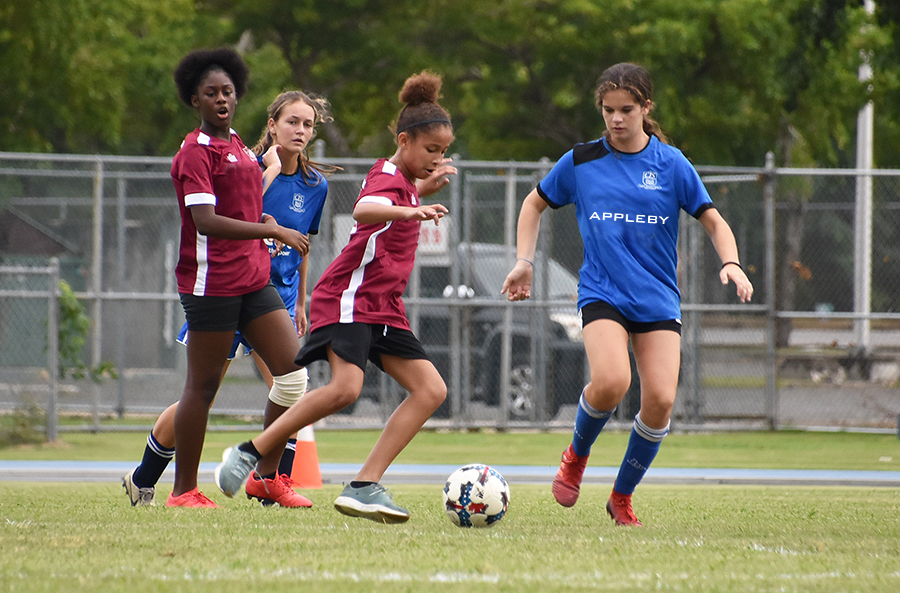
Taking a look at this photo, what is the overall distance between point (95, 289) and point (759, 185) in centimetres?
718

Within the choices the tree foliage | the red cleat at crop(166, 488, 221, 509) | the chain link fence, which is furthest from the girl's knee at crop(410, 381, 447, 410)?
the tree foliage

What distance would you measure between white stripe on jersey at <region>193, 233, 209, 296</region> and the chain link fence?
6481 mm

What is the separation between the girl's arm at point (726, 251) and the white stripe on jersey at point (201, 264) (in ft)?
7.47

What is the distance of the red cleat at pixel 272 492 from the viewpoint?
6039 mm

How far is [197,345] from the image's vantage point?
557cm

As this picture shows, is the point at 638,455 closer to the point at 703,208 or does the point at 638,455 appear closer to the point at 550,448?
the point at 703,208

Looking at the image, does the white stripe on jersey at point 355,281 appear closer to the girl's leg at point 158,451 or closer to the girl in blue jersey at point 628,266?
Result: the girl in blue jersey at point 628,266

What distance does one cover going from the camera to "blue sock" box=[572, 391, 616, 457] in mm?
5512

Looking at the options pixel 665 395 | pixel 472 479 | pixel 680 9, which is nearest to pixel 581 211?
pixel 665 395

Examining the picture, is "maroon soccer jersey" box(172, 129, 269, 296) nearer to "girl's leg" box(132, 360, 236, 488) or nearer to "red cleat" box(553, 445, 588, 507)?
"girl's leg" box(132, 360, 236, 488)

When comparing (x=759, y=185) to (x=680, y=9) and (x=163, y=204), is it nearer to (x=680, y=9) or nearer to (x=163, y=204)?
(x=163, y=204)

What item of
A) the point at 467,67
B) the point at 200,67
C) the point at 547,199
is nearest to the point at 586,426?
the point at 547,199

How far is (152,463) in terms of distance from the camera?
597 cm

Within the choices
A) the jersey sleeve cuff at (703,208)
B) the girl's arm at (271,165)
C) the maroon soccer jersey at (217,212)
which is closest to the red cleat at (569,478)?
the jersey sleeve cuff at (703,208)
